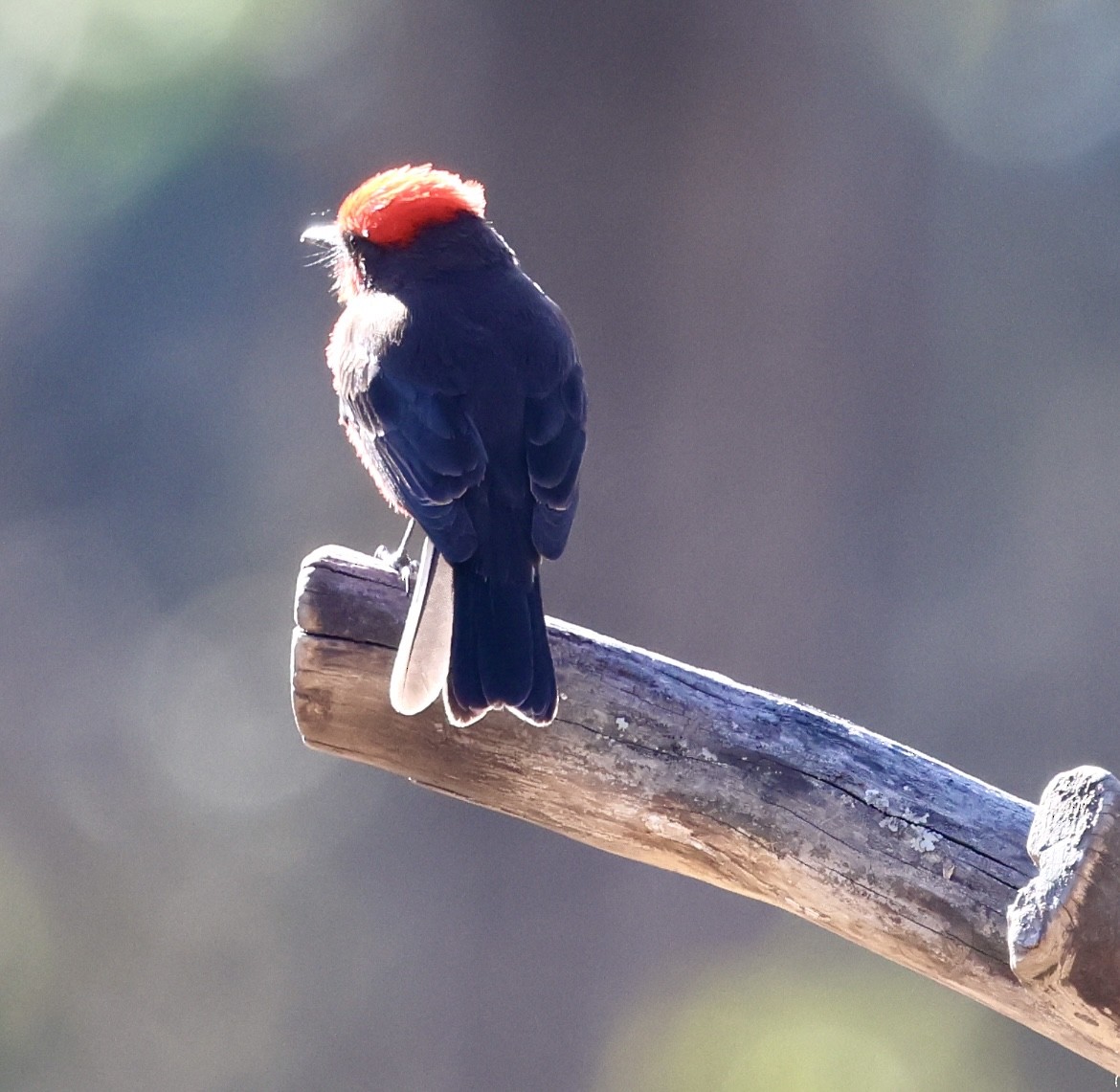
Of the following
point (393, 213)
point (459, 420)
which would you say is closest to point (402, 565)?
point (459, 420)

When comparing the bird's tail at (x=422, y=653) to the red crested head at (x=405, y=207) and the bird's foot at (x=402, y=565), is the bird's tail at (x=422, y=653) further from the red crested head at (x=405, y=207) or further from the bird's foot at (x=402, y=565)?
Answer: the red crested head at (x=405, y=207)

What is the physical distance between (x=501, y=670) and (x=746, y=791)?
46 cm

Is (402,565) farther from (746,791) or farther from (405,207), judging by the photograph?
(405,207)

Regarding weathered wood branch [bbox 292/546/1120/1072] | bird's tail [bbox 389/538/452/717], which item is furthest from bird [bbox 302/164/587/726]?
weathered wood branch [bbox 292/546/1120/1072]

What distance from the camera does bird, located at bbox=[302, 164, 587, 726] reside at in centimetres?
303

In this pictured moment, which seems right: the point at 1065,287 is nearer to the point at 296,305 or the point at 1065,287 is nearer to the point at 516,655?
the point at 296,305

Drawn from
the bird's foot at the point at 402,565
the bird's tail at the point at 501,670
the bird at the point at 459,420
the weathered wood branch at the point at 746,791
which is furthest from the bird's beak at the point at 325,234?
the bird's tail at the point at 501,670

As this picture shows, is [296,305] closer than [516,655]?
No

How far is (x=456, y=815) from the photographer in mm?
6969

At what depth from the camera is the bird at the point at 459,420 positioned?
3.03 meters

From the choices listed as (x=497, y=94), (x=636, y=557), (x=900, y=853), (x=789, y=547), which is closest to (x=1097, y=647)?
(x=789, y=547)

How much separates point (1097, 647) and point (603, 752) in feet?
15.1

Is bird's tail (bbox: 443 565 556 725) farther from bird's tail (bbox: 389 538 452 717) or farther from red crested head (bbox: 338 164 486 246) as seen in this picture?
red crested head (bbox: 338 164 486 246)

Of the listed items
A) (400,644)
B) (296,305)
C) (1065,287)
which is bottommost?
(400,644)
